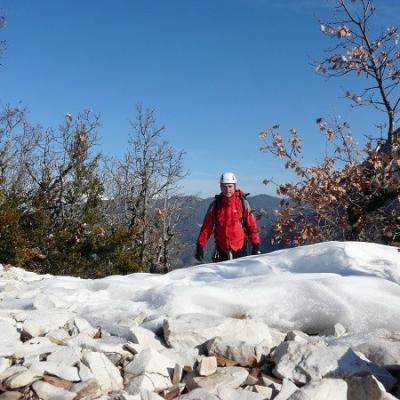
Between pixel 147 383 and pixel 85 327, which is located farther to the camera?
pixel 85 327

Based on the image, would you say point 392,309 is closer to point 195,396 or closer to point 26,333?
point 195,396

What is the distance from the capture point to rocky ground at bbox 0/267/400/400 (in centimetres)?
271

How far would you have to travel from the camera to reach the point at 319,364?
3008 mm

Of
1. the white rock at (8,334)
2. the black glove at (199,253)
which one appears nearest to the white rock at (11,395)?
the white rock at (8,334)

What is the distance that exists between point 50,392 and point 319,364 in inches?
65.4

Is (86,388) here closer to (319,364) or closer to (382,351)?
(319,364)

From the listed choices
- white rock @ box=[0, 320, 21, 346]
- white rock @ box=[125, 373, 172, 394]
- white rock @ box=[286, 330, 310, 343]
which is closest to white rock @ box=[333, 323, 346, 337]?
white rock @ box=[286, 330, 310, 343]

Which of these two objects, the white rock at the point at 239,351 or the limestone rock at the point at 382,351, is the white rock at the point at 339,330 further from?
the white rock at the point at 239,351

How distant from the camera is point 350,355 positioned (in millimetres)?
3064

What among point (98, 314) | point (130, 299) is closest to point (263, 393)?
point (98, 314)

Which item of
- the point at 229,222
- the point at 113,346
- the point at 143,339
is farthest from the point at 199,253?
the point at 113,346

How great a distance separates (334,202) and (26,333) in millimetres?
6417

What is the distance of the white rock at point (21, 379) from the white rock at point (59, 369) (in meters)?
0.09

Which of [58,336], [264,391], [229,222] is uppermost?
[229,222]
